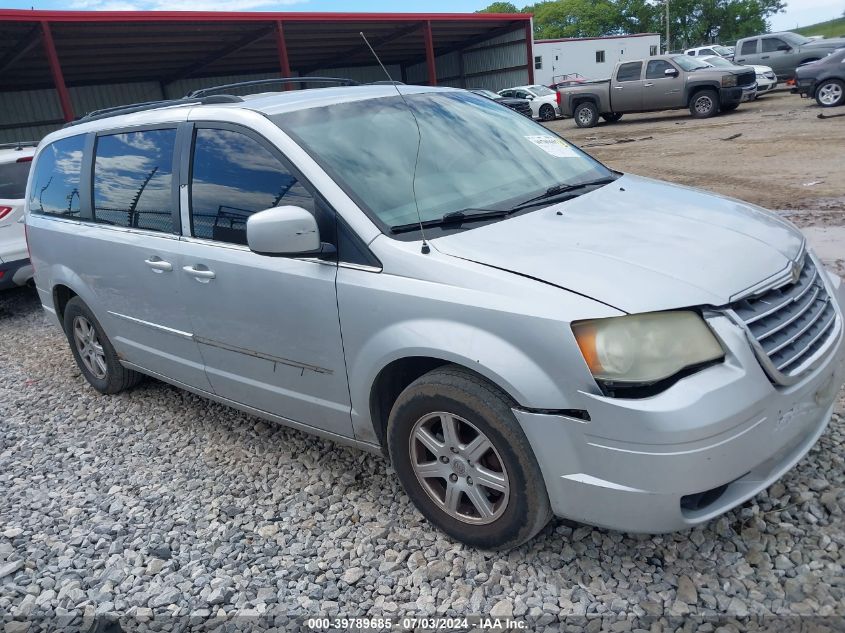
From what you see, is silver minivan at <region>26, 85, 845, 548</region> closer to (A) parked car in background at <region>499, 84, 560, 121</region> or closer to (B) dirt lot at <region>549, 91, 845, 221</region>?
(B) dirt lot at <region>549, 91, 845, 221</region>

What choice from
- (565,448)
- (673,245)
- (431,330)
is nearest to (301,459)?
(431,330)

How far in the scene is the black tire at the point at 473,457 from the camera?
2375mm

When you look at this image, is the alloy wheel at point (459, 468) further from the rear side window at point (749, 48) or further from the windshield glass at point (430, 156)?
the rear side window at point (749, 48)

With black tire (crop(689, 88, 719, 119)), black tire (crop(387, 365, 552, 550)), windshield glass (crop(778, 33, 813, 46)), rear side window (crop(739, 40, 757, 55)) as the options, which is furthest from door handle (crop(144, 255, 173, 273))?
rear side window (crop(739, 40, 757, 55))

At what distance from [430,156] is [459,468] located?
A: 4.66ft

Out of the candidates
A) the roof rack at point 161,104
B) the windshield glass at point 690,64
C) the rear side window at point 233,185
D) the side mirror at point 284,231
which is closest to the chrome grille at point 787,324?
the side mirror at point 284,231

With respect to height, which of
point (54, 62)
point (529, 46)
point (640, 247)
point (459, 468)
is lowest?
point (459, 468)

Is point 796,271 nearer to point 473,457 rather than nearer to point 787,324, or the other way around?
point 787,324

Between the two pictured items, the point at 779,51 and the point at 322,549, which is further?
the point at 779,51

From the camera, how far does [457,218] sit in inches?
109

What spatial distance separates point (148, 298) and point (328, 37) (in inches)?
977

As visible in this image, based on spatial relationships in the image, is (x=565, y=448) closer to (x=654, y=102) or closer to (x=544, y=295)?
(x=544, y=295)

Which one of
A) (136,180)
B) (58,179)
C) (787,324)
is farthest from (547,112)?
(787,324)

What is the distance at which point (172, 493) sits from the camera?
11.4 ft
